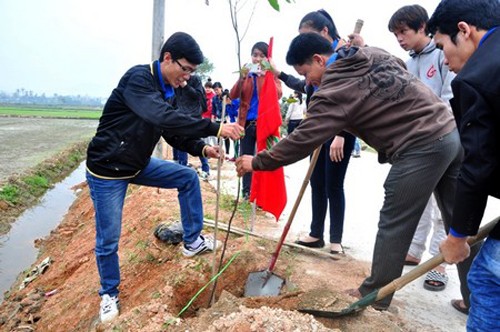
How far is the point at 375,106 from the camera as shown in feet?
8.02

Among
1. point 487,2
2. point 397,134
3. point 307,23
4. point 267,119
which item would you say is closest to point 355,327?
point 397,134

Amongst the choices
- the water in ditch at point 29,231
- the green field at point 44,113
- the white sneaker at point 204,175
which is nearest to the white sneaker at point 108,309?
the water in ditch at point 29,231

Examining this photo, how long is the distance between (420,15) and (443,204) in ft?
5.18

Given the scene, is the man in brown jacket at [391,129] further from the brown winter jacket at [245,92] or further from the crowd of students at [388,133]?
the brown winter jacket at [245,92]

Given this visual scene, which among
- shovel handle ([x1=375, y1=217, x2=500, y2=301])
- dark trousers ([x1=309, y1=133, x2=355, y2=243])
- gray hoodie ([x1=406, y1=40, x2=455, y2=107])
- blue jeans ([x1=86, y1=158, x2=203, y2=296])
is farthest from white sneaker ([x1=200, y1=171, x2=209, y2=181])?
shovel handle ([x1=375, y1=217, x2=500, y2=301])

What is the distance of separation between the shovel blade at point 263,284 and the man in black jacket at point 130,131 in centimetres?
111

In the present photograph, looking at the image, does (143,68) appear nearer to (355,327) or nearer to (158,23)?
(355,327)

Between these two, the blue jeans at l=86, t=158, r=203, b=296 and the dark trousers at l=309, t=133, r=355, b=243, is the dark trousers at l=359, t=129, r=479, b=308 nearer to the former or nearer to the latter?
the dark trousers at l=309, t=133, r=355, b=243

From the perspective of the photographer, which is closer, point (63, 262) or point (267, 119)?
point (267, 119)

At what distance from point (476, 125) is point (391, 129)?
1038mm

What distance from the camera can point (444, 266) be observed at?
3436 millimetres

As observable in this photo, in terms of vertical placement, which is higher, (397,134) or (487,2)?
(487,2)

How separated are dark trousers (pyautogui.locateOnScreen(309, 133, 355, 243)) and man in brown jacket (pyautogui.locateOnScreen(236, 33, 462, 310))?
38.9 inches

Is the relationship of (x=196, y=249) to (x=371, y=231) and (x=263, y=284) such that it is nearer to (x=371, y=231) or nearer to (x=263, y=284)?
(x=263, y=284)
